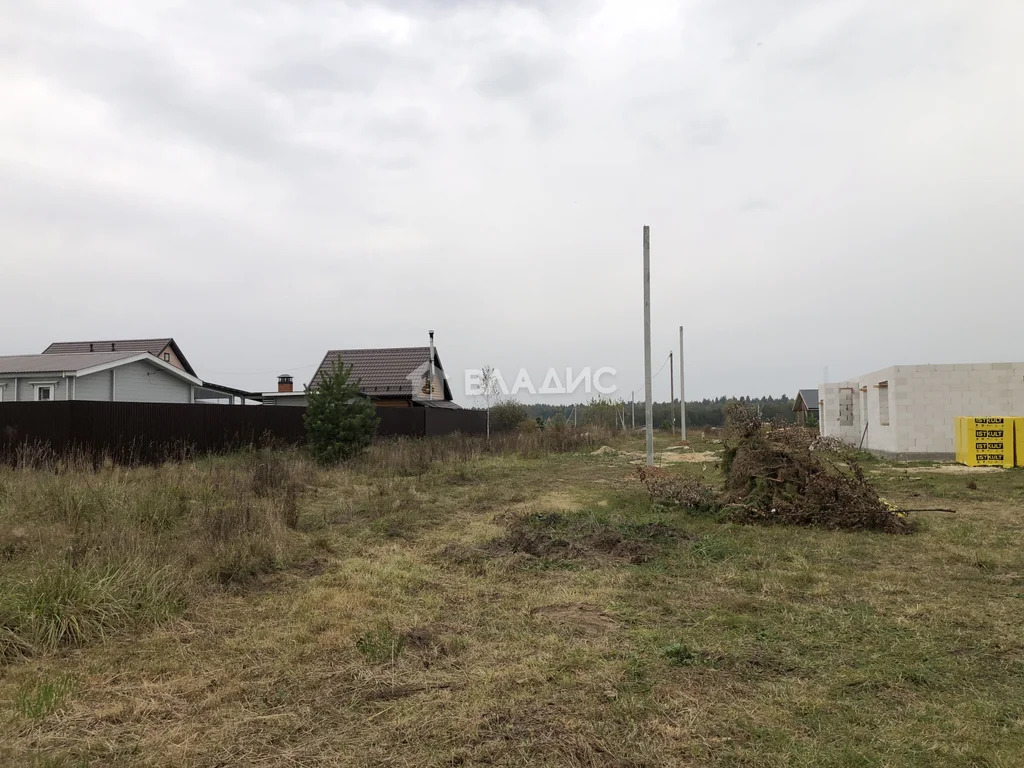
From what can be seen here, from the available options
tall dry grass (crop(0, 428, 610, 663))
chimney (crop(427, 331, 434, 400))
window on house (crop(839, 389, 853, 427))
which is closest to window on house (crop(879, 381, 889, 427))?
window on house (crop(839, 389, 853, 427))

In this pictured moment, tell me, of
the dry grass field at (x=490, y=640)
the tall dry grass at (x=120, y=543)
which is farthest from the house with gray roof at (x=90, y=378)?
the dry grass field at (x=490, y=640)

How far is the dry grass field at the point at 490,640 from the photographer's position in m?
2.94

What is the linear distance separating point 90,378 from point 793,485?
19.6 meters

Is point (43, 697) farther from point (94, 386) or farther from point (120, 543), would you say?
point (94, 386)

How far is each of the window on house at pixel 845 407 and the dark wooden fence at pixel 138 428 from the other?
21.0 metres

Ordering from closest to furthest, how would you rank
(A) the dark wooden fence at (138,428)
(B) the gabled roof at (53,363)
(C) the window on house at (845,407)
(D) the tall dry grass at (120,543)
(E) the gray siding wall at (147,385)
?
1. (D) the tall dry grass at (120,543)
2. (A) the dark wooden fence at (138,428)
3. (B) the gabled roof at (53,363)
4. (E) the gray siding wall at (147,385)
5. (C) the window on house at (845,407)

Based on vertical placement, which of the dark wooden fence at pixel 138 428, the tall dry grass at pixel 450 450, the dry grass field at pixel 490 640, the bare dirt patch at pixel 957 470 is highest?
the dark wooden fence at pixel 138 428

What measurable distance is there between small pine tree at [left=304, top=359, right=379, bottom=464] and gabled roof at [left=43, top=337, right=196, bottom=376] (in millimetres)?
21596

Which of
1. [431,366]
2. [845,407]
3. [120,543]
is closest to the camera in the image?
[120,543]

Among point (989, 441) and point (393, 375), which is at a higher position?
point (393, 375)

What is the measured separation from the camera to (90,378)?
1977 centimetres

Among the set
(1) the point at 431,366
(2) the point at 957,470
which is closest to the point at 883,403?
(2) the point at 957,470

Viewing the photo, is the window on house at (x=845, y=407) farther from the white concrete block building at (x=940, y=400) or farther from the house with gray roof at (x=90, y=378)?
the house with gray roof at (x=90, y=378)

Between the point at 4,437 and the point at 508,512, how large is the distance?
1044 centimetres
